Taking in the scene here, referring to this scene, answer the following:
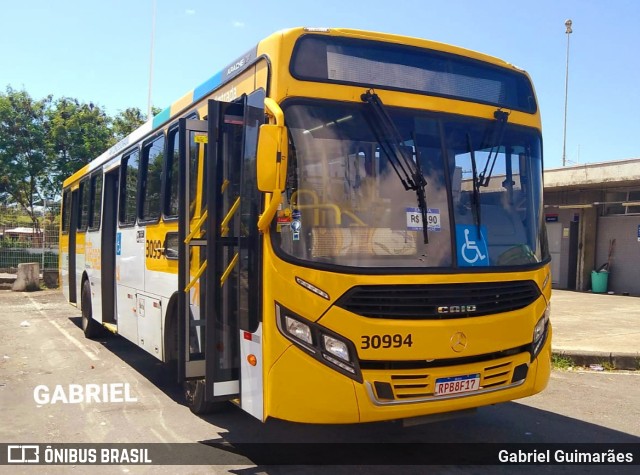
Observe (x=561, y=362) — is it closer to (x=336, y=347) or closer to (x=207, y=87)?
(x=336, y=347)

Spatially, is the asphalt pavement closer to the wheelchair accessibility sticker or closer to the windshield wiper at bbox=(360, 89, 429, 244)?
the wheelchair accessibility sticker

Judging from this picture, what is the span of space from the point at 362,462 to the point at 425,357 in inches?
49.1

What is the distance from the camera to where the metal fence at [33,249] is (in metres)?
21.7

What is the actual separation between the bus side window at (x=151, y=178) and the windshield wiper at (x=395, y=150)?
3236 mm

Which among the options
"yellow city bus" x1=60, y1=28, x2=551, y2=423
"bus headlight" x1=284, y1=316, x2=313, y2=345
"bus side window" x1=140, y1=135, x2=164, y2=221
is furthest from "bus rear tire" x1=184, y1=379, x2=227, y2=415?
"bus headlight" x1=284, y1=316, x2=313, y2=345

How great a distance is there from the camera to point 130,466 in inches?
195

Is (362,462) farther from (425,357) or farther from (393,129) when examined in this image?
(393,129)

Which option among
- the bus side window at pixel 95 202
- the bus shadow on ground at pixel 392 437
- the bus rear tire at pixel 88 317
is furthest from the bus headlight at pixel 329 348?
the bus rear tire at pixel 88 317

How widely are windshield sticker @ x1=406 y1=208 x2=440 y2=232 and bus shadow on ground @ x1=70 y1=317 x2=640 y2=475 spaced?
1.52 m

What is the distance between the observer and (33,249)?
21.8 meters

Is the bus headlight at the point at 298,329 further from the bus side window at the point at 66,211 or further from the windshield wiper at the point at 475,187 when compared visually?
the bus side window at the point at 66,211

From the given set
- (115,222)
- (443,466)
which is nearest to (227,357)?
(443,466)

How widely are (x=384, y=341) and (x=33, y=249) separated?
67.8 ft

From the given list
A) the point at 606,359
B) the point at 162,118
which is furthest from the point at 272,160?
the point at 606,359
